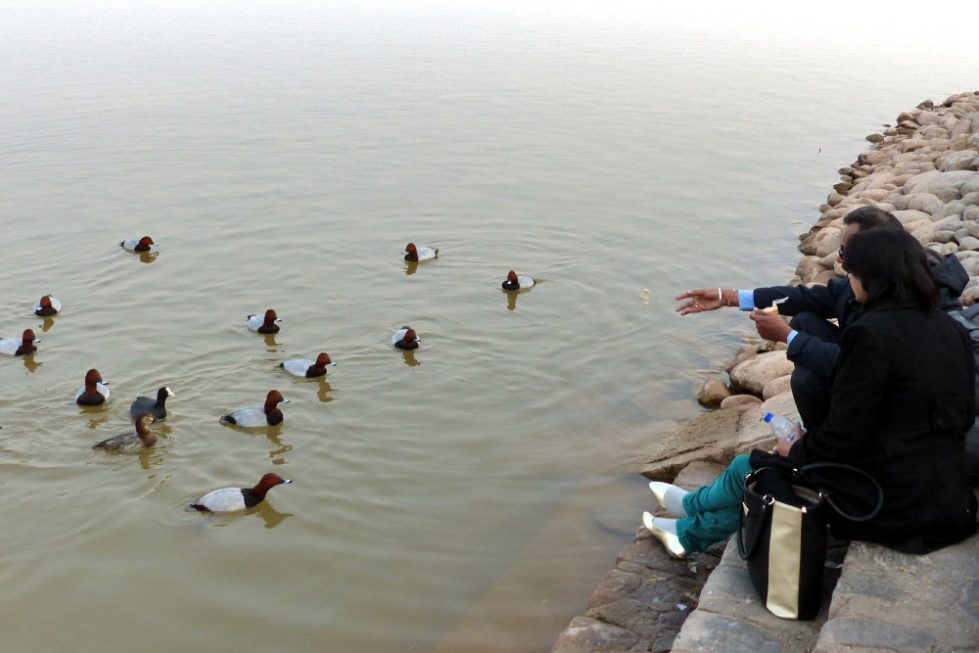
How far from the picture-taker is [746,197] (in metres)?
17.4

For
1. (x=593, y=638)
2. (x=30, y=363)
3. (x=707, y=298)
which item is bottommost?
(x=593, y=638)

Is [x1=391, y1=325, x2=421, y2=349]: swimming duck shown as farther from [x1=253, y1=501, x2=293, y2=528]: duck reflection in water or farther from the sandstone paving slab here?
the sandstone paving slab

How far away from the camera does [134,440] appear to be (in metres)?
9.09

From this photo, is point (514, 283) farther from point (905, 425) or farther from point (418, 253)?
point (905, 425)

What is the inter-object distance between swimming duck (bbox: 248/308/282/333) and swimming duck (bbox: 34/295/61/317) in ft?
7.78

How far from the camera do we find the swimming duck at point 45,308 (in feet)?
38.7

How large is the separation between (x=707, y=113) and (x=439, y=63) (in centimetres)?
912

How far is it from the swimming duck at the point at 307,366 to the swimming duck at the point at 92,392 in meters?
1.80

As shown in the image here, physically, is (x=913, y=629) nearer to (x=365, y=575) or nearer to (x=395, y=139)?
(x=365, y=575)

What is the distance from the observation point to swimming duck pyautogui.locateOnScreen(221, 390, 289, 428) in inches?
373

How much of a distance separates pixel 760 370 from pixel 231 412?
5.12 meters

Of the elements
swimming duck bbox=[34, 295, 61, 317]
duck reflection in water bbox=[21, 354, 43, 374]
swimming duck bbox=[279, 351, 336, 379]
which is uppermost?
swimming duck bbox=[34, 295, 61, 317]

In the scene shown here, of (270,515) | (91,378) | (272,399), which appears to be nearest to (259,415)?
(272,399)

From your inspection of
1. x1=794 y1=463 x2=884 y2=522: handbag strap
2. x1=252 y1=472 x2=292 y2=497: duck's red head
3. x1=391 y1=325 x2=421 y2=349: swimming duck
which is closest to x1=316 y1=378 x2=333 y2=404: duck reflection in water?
x1=391 y1=325 x2=421 y2=349: swimming duck
